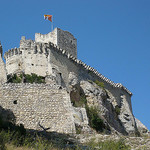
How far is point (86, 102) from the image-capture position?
34062 mm

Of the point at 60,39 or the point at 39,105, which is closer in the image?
the point at 39,105

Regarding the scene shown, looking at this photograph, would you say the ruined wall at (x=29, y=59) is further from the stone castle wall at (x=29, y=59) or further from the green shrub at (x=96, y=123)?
the green shrub at (x=96, y=123)

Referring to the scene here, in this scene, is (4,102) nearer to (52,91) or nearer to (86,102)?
(52,91)

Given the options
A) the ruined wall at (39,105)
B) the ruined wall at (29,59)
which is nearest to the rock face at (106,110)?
the ruined wall at (29,59)

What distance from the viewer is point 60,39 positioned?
140 ft

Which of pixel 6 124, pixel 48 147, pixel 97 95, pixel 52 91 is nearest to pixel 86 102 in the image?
pixel 97 95

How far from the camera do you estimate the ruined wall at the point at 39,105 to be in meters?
21.8

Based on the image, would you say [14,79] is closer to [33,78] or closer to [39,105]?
[33,78]

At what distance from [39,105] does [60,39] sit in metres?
20.6

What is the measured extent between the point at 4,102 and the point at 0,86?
128 centimetres

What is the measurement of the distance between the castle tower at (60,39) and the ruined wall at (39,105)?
59.6 ft

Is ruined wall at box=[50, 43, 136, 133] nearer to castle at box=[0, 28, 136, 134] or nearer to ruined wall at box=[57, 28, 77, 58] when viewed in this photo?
castle at box=[0, 28, 136, 134]

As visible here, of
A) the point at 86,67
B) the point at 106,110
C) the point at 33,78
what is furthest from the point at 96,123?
the point at 86,67

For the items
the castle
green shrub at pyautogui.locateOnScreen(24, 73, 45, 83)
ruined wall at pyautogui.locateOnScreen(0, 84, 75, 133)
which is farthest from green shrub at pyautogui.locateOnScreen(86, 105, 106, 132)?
green shrub at pyautogui.locateOnScreen(24, 73, 45, 83)
